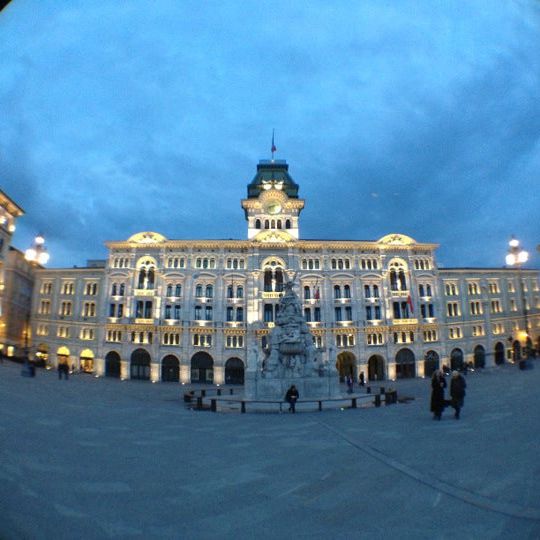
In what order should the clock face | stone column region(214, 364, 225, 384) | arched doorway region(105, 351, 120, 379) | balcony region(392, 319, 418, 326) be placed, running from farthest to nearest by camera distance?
the clock face → balcony region(392, 319, 418, 326) → arched doorway region(105, 351, 120, 379) → stone column region(214, 364, 225, 384)

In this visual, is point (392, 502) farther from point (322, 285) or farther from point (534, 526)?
point (322, 285)

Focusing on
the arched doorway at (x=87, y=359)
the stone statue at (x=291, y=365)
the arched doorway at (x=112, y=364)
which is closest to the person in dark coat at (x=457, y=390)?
the stone statue at (x=291, y=365)

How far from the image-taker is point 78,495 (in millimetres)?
6977

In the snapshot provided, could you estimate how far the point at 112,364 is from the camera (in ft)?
192

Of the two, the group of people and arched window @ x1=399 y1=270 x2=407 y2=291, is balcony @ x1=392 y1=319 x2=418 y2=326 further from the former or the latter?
the group of people

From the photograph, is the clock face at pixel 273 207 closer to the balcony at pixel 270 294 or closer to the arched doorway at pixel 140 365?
the balcony at pixel 270 294

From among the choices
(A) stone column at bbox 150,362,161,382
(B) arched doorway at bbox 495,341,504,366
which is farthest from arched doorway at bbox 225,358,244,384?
(B) arched doorway at bbox 495,341,504,366

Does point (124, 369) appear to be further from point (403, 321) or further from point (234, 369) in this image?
point (403, 321)

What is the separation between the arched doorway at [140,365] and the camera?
57.5 metres

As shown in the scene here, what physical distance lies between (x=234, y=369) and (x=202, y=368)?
196 inches

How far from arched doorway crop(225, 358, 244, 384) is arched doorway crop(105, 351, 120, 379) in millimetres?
17196

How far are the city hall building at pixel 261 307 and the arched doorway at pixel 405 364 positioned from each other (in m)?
0.16

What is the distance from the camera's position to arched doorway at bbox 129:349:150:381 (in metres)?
57.5

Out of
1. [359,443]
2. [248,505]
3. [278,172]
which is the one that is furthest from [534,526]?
[278,172]
